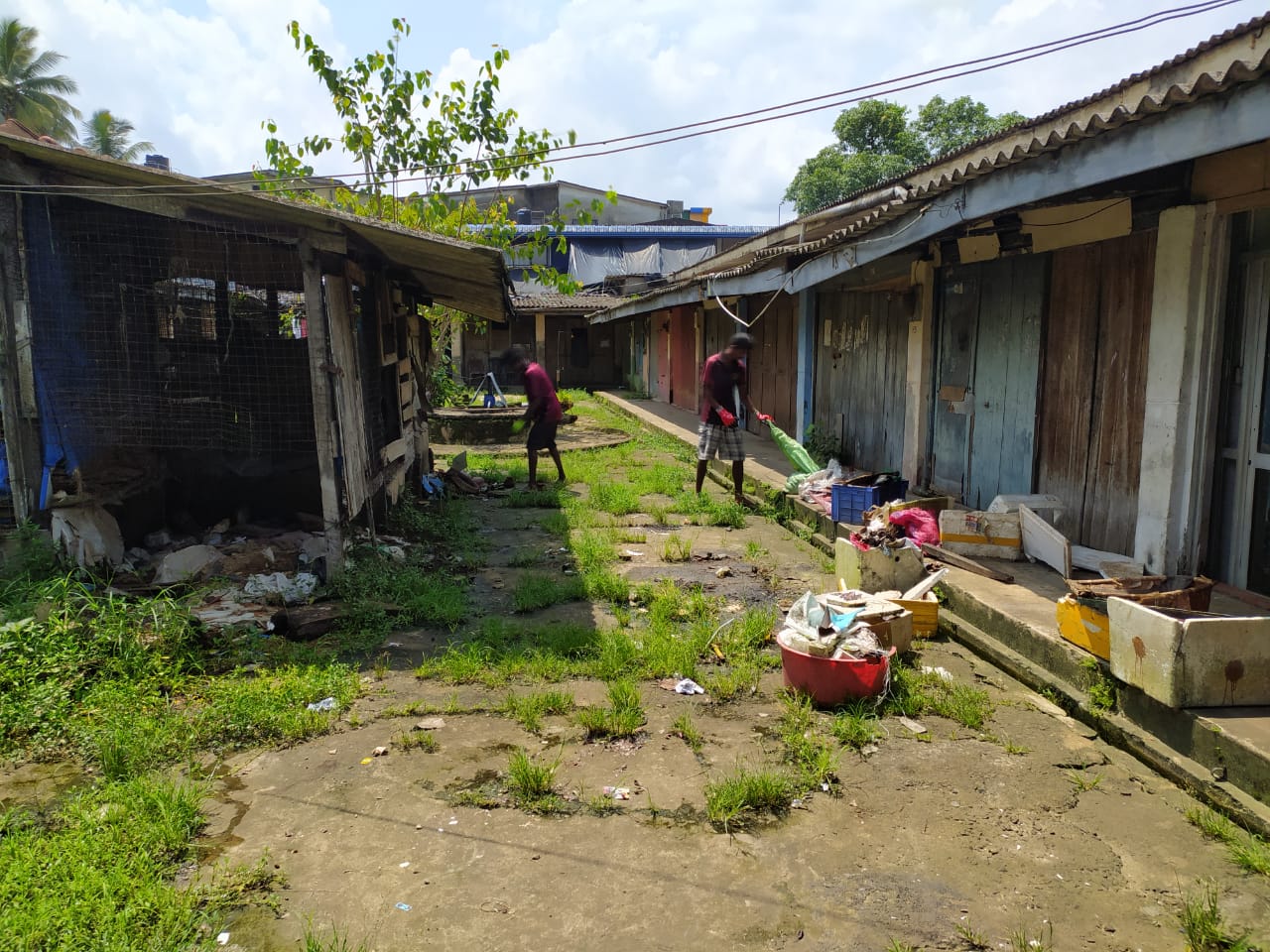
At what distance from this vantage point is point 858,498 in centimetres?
716

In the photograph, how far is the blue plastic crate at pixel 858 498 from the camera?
711cm

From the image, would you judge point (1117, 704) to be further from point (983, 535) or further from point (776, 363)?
point (776, 363)

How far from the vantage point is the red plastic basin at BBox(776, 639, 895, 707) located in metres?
4.17

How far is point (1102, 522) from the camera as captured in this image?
5.88 meters

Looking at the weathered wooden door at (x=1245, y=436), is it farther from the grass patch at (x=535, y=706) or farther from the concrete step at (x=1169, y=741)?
the grass patch at (x=535, y=706)

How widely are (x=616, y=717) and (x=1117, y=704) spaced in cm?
236

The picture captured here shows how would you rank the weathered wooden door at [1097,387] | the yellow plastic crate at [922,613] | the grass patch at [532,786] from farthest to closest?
the weathered wooden door at [1097,387], the yellow plastic crate at [922,613], the grass patch at [532,786]

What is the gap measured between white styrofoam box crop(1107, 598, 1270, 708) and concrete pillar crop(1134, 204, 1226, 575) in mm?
1570

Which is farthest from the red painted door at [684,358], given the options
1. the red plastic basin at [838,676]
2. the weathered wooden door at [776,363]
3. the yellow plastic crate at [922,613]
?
the red plastic basin at [838,676]

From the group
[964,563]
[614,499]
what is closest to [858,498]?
[964,563]

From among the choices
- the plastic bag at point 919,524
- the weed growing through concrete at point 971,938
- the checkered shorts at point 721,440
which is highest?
the checkered shorts at point 721,440

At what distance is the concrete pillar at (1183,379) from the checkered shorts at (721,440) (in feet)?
14.3

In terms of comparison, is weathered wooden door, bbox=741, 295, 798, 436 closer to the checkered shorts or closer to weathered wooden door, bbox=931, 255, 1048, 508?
the checkered shorts

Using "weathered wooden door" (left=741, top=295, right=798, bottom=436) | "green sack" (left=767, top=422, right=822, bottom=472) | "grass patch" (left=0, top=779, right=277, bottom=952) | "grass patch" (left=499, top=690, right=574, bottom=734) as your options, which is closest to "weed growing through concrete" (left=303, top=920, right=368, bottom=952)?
"grass patch" (left=0, top=779, right=277, bottom=952)
